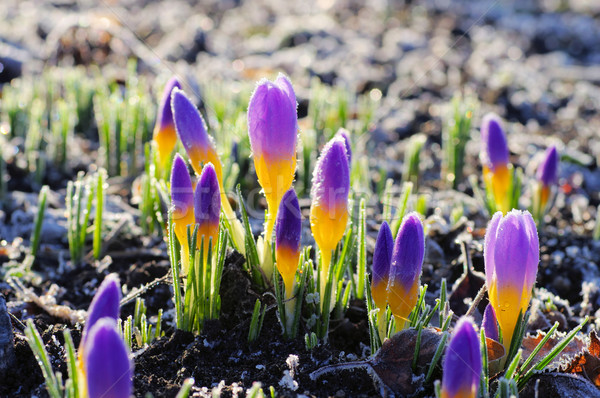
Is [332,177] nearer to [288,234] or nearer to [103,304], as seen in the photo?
[288,234]

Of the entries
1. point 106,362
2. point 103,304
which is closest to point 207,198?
→ point 103,304

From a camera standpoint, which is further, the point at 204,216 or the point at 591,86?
the point at 591,86

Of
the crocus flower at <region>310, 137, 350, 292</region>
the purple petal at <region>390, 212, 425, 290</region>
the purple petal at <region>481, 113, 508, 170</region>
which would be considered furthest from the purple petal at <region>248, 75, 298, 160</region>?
the purple petal at <region>481, 113, 508, 170</region>

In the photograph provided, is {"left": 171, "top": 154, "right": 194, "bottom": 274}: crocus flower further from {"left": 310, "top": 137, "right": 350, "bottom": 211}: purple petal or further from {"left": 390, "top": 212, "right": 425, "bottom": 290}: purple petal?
{"left": 390, "top": 212, "right": 425, "bottom": 290}: purple petal

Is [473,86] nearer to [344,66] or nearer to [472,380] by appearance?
[344,66]

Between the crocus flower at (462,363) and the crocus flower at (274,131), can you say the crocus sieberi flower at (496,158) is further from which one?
the crocus flower at (462,363)

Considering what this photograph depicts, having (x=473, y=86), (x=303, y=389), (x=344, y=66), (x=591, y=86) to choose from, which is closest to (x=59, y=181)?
(x=303, y=389)
